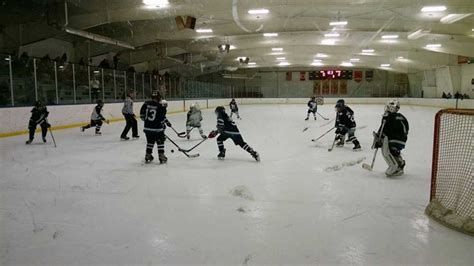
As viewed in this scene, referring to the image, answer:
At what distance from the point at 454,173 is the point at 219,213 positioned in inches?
87.7

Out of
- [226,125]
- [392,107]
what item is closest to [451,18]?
[392,107]

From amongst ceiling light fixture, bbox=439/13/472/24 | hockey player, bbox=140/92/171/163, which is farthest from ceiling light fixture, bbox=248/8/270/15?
hockey player, bbox=140/92/171/163

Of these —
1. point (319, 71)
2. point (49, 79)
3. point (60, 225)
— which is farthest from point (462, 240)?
point (319, 71)

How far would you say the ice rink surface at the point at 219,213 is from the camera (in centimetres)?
225

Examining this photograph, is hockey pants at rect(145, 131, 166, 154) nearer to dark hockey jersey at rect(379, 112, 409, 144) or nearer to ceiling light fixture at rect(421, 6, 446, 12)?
dark hockey jersey at rect(379, 112, 409, 144)

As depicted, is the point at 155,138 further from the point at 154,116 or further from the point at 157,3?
the point at 157,3

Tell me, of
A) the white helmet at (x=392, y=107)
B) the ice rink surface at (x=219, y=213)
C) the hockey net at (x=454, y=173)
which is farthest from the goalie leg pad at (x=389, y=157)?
the hockey net at (x=454, y=173)

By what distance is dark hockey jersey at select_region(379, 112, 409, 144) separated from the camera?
13.6 ft

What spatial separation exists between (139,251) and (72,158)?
3879 mm

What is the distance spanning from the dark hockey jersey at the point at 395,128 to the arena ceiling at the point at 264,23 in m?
7.59

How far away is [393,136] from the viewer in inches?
164

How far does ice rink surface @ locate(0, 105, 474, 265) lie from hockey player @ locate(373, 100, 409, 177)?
→ 0.19m

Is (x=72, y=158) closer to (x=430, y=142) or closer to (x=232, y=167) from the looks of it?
(x=232, y=167)

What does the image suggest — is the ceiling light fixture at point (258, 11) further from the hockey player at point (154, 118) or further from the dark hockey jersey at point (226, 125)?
the hockey player at point (154, 118)
